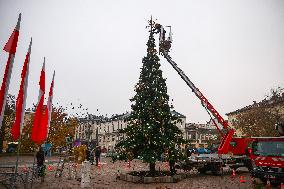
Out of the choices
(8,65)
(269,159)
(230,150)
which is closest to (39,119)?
(8,65)

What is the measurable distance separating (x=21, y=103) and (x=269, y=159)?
493 inches

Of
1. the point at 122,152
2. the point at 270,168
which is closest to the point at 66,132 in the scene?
the point at 122,152

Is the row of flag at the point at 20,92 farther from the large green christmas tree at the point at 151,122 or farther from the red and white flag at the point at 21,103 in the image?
the large green christmas tree at the point at 151,122

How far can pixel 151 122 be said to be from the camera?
1728 centimetres

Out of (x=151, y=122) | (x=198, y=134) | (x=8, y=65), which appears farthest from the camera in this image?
(x=198, y=134)

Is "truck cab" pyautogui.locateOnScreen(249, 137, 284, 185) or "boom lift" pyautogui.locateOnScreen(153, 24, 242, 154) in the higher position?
"boom lift" pyautogui.locateOnScreen(153, 24, 242, 154)

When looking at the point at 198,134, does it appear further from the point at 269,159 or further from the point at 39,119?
the point at 39,119

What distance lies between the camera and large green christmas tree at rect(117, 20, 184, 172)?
17.0m

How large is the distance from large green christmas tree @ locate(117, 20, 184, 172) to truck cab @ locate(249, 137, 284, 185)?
4.65 meters

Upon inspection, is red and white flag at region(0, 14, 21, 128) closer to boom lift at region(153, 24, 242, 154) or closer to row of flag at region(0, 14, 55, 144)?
row of flag at region(0, 14, 55, 144)

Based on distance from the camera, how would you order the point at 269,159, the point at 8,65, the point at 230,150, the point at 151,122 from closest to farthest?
the point at 8,65, the point at 269,159, the point at 151,122, the point at 230,150

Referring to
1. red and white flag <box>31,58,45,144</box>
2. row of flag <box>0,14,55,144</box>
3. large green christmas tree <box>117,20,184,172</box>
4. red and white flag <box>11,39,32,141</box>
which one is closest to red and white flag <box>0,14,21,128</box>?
row of flag <box>0,14,55,144</box>

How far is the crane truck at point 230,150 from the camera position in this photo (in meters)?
14.4

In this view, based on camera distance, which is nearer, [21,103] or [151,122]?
[21,103]
